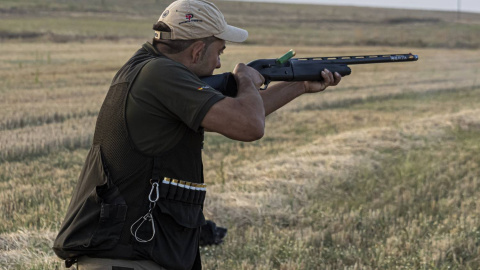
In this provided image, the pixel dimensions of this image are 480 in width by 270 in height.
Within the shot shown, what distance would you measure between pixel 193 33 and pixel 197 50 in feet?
0.35

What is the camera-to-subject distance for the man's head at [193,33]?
2.99 meters

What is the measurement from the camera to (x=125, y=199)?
9.66ft

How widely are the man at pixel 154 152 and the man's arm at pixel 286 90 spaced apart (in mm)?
824

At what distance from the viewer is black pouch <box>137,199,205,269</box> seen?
Result: 9.71 ft

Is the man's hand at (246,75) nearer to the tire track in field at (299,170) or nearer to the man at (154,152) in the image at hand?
the man at (154,152)

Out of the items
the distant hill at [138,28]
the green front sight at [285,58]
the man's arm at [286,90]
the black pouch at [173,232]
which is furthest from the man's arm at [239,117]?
the distant hill at [138,28]

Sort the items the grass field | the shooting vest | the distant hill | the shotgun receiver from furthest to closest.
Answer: the distant hill, the grass field, the shotgun receiver, the shooting vest

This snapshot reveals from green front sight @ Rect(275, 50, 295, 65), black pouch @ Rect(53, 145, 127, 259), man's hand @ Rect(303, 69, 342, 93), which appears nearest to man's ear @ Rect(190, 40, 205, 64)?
black pouch @ Rect(53, 145, 127, 259)

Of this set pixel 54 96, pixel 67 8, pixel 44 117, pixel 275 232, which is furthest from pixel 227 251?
pixel 67 8

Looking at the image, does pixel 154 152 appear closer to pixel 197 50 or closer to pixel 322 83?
pixel 197 50

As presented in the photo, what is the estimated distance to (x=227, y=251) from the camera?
211 inches

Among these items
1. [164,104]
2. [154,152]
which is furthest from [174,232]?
[164,104]

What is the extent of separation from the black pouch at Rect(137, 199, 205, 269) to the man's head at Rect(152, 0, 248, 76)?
0.66m

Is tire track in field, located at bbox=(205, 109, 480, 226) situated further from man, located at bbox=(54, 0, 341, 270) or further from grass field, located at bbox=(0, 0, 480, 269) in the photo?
man, located at bbox=(54, 0, 341, 270)
